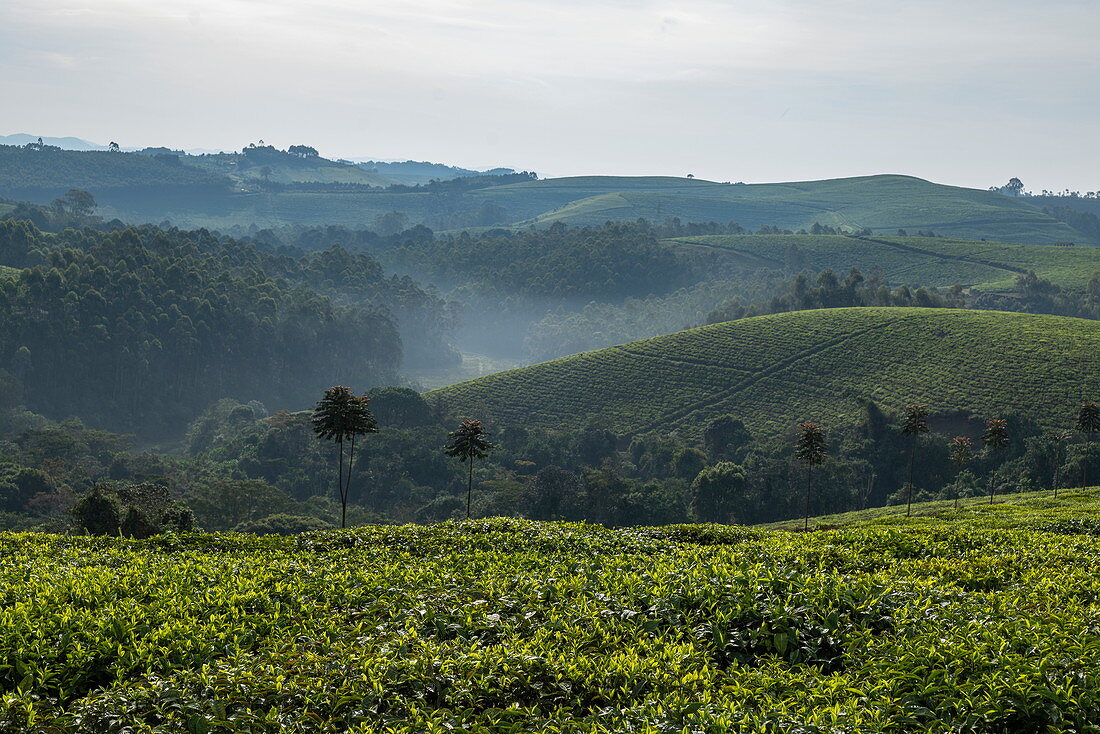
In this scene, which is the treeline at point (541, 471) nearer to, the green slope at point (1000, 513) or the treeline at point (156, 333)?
the green slope at point (1000, 513)

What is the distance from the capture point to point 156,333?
6112 inches

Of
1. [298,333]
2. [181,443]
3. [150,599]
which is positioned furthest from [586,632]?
[298,333]

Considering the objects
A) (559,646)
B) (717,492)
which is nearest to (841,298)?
(717,492)

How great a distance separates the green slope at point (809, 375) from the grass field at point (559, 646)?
97.2 meters

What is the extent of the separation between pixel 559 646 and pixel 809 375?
Answer: 392ft

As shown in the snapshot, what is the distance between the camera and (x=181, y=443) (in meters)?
145

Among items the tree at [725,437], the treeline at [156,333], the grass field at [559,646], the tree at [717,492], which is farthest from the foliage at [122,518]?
the treeline at [156,333]

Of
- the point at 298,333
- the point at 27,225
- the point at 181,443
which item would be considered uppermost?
the point at 27,225

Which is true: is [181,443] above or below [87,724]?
below

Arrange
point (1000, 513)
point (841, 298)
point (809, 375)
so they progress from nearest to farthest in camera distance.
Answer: point (1000, 513)
point (809, 375)
point (841, 298)

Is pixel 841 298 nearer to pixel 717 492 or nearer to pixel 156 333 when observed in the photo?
pixel 717 492

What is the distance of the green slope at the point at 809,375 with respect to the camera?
112375 millimetres

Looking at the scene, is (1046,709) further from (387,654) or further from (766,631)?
(387,654)

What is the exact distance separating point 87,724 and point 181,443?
14522 centimetres
